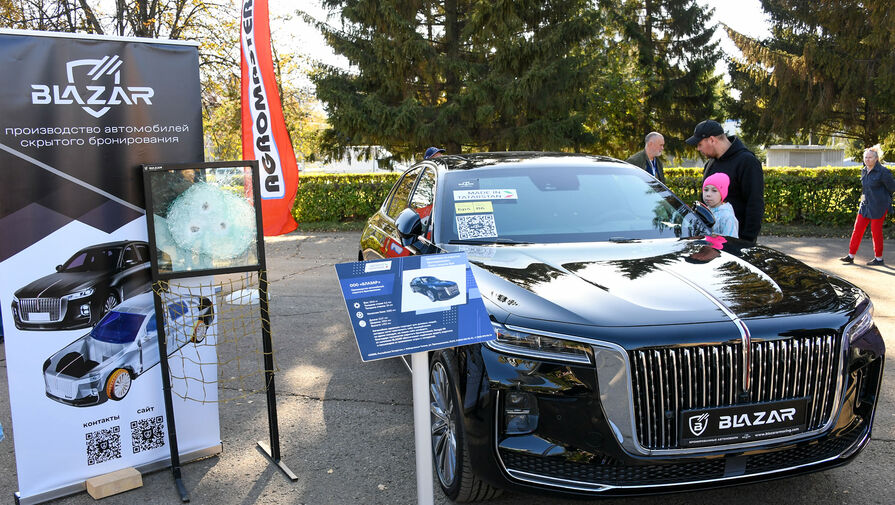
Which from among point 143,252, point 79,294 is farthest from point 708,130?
point 79,294

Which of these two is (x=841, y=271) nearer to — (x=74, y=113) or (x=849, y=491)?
(x=849, y=491)

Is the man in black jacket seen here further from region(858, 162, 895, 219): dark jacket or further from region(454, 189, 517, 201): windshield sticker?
region(858, 162, 895, 219): dark jacket

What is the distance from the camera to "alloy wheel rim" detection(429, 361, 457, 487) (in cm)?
297

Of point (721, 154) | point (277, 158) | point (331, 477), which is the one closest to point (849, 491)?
point (331, 477)

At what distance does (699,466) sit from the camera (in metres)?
2.55

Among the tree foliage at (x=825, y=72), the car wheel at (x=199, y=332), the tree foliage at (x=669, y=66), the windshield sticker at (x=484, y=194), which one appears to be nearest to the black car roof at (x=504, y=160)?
the windshield sticker at (x=484, y=194)

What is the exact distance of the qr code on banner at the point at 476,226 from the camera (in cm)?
386

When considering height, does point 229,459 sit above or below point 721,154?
below

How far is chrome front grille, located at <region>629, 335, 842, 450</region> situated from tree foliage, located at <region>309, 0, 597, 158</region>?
11553mm

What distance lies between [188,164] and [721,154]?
4286mm

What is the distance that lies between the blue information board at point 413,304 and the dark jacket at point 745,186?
3690mm

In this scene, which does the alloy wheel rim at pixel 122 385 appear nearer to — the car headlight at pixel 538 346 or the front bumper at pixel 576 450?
the front bumper at pixel 576 450

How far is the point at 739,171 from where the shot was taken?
5.39 meters

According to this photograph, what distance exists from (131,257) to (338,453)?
154cm
